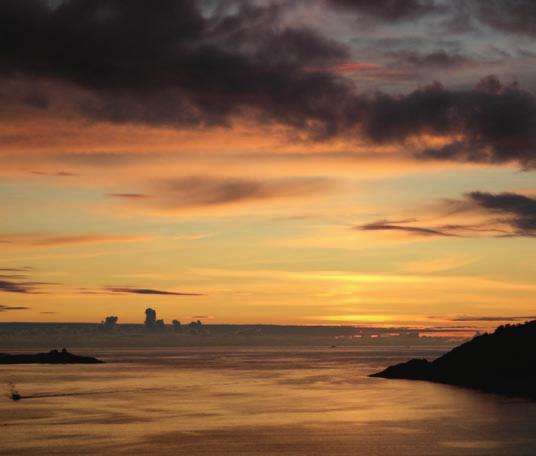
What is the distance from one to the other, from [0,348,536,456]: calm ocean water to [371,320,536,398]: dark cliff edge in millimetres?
8483

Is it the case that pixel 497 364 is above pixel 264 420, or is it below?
above

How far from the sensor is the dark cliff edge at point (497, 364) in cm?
14525

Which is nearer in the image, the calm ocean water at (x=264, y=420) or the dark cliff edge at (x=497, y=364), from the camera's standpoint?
the calm ocean water at (x=264, y=420)

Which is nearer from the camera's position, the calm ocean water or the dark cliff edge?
the calm ocean water

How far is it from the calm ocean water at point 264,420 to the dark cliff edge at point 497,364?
8.48 m

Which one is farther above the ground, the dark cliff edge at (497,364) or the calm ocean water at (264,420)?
the dark cliff edge at (497,364)

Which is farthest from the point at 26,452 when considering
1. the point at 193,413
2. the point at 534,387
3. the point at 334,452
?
the point at 534,387

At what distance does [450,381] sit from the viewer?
164m

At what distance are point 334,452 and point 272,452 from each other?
234 inches

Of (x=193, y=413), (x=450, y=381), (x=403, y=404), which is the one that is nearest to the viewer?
(x=193, y=413)

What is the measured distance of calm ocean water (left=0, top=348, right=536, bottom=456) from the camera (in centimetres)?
7650

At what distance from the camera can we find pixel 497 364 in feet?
502

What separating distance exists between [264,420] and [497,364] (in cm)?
7089

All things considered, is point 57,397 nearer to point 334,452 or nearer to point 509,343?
point 334,452
